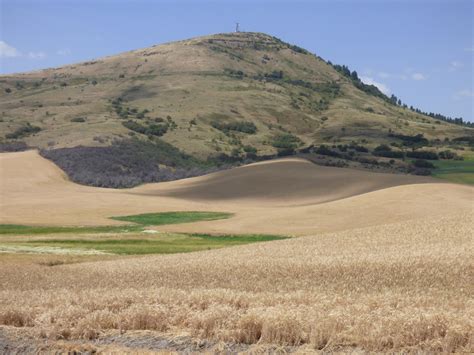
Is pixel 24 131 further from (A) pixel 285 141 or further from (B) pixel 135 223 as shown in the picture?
(B) pixel 135 223

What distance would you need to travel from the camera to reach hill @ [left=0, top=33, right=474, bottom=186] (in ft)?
352

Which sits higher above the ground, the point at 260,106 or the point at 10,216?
the point at 260,106

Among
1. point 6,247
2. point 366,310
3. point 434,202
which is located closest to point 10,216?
point 6,247

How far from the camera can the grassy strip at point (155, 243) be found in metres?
41.4

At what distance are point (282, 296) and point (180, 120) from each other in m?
121

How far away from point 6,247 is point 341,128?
116941 millimetres

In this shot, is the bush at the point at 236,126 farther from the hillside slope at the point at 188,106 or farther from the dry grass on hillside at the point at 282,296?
the dry grass on hillside at the point at 282,296

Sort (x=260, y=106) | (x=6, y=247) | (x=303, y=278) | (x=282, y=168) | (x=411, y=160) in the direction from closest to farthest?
1. (x=303, y=278)
2. (x=6, y=247)
3. (x=282, y=168)
4. (x=411, y=160)
5. (x=260, y=106)

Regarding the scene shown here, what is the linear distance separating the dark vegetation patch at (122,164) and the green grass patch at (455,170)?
30.6 metres

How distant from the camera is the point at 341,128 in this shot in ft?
495

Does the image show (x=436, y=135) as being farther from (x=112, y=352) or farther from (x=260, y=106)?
(x=112, y=352)

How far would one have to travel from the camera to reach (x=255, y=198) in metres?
78.6

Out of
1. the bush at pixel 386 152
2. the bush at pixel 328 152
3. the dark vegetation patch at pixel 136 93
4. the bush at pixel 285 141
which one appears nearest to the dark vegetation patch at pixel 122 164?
the bush at pixel 328 152

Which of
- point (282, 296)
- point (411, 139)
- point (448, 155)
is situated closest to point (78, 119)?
point (411, 139)
